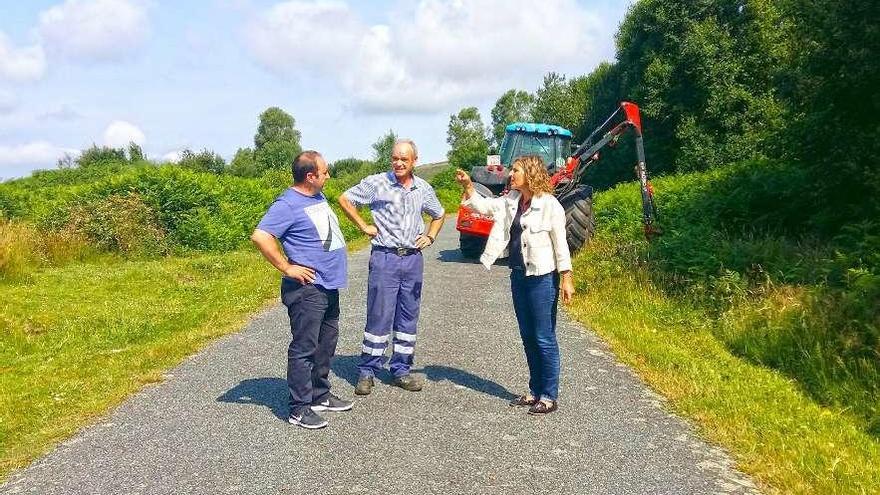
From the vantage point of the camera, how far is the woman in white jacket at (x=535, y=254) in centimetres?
510

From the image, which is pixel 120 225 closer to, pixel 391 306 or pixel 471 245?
pixel 471 245

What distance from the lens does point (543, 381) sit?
524 cm

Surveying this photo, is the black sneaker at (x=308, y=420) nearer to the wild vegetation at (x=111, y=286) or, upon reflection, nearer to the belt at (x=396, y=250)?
the belt at (x=396, y=250)

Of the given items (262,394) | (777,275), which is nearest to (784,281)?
(777,275)

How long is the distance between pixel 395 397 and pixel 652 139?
27.2 metres

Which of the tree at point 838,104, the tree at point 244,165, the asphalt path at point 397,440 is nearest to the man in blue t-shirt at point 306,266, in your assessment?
the asphalt path at point 397,440

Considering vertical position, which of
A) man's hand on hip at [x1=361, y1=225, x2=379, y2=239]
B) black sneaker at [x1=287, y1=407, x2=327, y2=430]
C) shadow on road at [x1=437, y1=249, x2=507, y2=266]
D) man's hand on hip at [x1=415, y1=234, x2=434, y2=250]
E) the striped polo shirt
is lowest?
black sneaker at [x1=287, y1=407, x2=327, y2=430]

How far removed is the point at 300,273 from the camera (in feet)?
15.5

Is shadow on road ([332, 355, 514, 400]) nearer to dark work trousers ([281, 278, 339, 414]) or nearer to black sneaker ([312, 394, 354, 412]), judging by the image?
black sneaker ([312, 394, 354, 412])

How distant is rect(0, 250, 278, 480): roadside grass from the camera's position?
5266 mm

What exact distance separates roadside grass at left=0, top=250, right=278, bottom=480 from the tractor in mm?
4223

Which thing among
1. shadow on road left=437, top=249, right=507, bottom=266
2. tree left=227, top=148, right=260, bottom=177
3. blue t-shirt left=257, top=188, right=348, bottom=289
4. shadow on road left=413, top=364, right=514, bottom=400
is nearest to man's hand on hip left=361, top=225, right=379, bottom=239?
blue t-shirt left=257, top=188, right=348, bottom=289

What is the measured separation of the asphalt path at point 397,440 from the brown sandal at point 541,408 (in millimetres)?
73

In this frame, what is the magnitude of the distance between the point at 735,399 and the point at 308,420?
340cm
